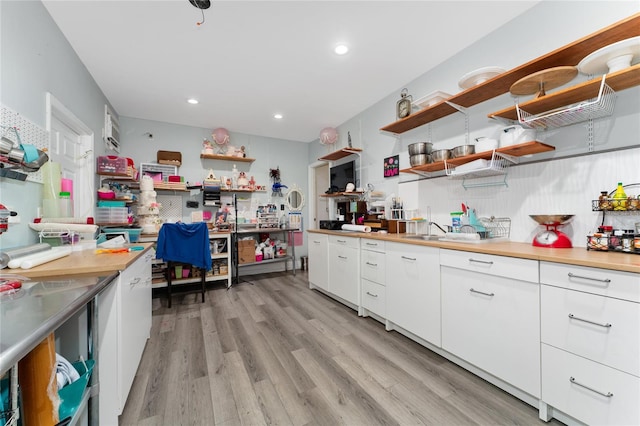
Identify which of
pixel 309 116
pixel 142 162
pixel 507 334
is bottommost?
pixel 507 334

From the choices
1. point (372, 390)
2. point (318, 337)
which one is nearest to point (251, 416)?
point (372, 390)

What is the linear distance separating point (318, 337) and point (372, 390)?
0.74 m

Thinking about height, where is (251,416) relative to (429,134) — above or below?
below

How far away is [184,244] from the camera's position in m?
3.10

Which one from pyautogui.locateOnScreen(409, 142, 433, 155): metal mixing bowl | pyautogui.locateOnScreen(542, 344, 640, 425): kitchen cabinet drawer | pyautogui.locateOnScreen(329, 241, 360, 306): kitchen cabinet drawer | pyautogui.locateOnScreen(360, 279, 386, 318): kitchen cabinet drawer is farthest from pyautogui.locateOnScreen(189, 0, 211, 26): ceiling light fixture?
pyautogui.locateOnScreen(542, 344, 640, 425): kitchen cabinet drawer

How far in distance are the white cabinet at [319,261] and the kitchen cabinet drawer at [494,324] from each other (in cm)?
160

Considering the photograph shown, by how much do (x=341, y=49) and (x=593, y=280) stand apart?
239 centimetres

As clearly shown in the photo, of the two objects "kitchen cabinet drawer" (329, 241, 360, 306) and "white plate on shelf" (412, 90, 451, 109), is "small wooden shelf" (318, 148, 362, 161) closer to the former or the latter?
"white plate on shelf" (412, 90, 451, 109)

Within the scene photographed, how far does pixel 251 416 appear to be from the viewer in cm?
139

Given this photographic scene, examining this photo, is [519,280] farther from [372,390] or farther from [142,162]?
[142,162]

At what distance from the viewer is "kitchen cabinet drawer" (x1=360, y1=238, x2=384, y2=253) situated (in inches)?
95.8

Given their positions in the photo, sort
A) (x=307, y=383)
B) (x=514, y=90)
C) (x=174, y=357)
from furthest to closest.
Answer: (x=174, y=357), (x=514, y=90), (x=307, y=383)

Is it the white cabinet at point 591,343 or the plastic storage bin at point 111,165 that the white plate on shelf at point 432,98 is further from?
the plastic storage bin at point 111,165

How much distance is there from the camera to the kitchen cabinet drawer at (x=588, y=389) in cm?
107
